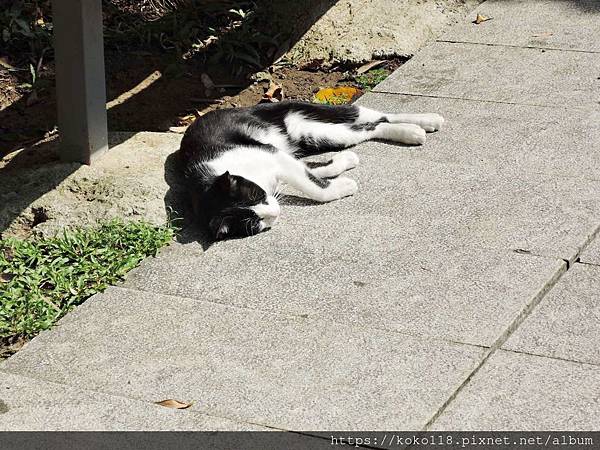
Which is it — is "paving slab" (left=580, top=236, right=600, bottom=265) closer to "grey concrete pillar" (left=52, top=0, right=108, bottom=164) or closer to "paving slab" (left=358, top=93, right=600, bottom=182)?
"paving slab" (left=358, top=93, right=600, bottom=182)

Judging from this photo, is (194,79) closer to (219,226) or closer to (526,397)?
(219,226)

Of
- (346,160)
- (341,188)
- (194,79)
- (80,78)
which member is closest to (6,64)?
(194,79)

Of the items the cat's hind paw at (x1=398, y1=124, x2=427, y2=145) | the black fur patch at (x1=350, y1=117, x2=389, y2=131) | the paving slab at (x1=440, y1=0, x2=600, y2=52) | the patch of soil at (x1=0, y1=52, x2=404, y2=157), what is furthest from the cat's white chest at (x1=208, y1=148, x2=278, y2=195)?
the paving slab at (x1=440, y1=0, x2=600, y2=52)

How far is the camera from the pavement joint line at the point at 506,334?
377 cm

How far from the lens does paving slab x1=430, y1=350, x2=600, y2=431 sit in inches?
144

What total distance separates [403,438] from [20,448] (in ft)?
4.68

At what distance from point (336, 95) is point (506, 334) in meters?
3.34

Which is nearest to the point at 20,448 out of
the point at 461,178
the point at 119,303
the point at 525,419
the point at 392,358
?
the point at 119,303

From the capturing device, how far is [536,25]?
311 inches

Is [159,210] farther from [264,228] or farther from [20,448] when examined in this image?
[20,448]

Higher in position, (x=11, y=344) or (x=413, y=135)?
(x=413, y=135)

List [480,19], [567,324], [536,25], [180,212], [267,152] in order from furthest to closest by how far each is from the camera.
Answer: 1. [480,19]
2. [536,25]
3. [267,152]
4. [180,212]
5. [567,324]

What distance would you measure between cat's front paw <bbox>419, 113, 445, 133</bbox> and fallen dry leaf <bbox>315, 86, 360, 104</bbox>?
0.93m

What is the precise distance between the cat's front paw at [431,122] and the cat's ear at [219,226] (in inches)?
66.8
